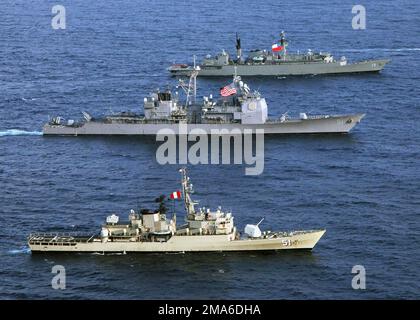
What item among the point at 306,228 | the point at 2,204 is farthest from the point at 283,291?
the point at 2,204

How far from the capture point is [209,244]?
114250 millimetres

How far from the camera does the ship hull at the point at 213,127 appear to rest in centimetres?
16288

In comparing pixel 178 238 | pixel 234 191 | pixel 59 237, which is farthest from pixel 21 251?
pixel 234 191

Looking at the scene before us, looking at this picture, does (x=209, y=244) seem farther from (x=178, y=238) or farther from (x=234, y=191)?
(x=234, y=191)

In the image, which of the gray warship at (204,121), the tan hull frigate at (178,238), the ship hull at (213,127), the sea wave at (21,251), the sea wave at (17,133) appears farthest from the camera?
the sea wave at (17,133)

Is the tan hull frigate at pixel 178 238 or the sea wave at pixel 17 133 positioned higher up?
the sea wave at pixel 17 133

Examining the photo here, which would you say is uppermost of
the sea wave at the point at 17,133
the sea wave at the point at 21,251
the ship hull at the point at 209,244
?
the sea wave at the point at 17,133

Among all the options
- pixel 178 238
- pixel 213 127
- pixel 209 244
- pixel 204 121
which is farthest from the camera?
pixel 204 121

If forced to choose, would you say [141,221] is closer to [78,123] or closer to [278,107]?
[78,123]

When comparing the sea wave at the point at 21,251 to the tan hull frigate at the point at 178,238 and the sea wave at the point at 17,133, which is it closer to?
the tan hull frigate at the point at 178,238

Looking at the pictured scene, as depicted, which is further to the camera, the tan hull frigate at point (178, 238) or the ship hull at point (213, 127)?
the ship hull at point (213, 127)

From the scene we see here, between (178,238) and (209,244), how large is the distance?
126 inches

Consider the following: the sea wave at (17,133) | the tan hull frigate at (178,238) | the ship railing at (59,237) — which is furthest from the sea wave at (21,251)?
the sea wave at (17,133)
